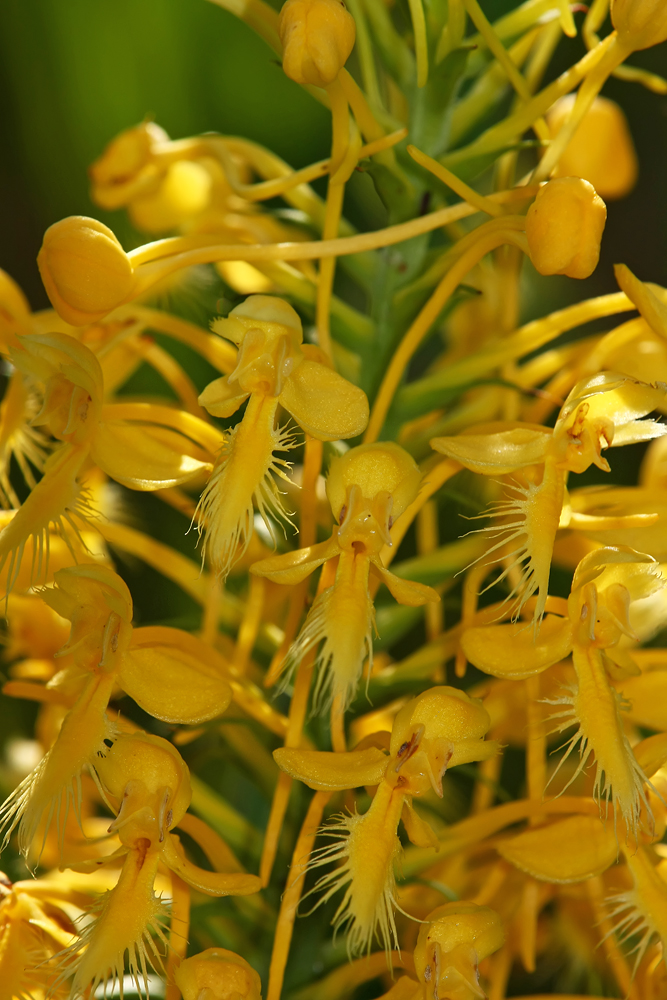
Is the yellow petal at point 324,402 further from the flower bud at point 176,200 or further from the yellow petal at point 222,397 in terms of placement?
the flower bud at point 176,200

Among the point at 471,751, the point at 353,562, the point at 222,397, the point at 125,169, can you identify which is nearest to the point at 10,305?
the point at 125,169

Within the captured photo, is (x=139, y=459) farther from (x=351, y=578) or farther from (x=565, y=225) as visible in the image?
(x=565, y=225)

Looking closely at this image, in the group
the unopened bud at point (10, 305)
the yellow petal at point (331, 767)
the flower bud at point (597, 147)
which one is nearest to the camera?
the yellow petal at point (331, 767)

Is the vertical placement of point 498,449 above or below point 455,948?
above

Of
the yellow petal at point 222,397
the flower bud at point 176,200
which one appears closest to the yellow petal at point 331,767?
the yellow petal at point 222,397

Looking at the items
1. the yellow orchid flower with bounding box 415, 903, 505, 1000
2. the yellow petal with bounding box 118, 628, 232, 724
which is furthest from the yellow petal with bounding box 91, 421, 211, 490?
the yellow orchid flower with bounding box 415, 903, 505, 1000

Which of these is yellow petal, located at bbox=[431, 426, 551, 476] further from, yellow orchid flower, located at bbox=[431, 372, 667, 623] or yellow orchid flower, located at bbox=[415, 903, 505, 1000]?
yellow orchid flower, located at bbox=[415, 903, 505, 1000]

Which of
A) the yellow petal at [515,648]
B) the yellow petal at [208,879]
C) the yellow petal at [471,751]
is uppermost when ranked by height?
the yellow petal at [515,648]
